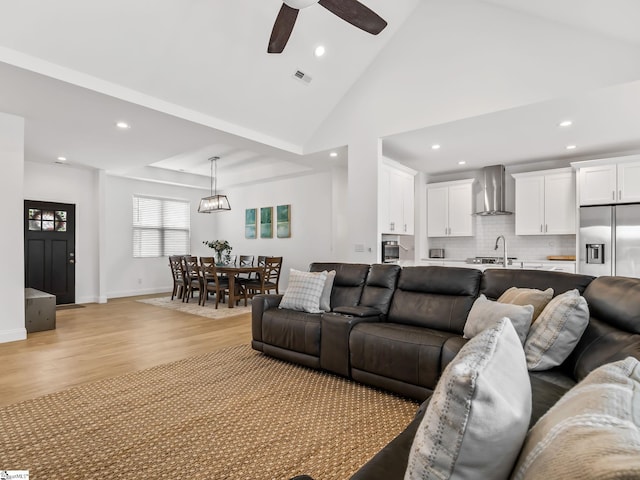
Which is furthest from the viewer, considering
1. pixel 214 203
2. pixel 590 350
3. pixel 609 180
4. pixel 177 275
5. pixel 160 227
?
pixel 160 227

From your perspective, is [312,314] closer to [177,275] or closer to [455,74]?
[455,74]

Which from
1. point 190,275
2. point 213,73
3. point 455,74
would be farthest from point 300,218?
point 455,74

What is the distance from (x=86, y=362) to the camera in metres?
3.51

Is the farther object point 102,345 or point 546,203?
point 546,203

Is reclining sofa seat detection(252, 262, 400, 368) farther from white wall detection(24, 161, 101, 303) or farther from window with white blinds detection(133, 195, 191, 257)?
window with white blinds detection(133, 195, 191, 257)

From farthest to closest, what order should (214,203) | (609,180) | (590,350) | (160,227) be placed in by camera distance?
(160,227) → (214,203) → (609,180) → (590,350)

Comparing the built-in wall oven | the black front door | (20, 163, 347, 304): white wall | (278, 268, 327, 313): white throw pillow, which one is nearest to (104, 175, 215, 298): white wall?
(20, 163, 347, 304): white wall

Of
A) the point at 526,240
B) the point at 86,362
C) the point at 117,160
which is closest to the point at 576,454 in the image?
the point at 86,362

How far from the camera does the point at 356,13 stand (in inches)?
119

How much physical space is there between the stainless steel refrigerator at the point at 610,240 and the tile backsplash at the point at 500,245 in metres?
0.77

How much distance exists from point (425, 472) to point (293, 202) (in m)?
7.75

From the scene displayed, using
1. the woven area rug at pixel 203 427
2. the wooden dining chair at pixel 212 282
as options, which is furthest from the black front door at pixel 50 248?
the woven area rug at pixel 203 427

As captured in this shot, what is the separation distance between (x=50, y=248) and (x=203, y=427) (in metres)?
→ 6.48

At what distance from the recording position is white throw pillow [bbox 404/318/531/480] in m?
0.66
